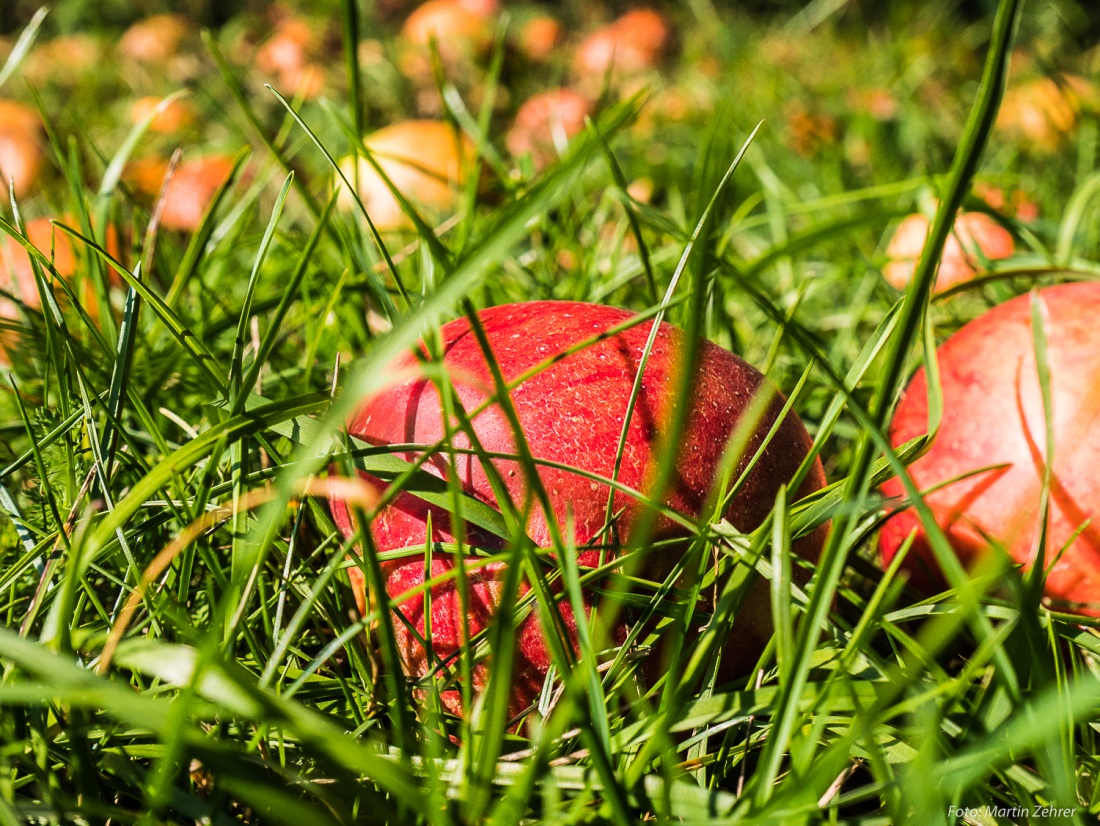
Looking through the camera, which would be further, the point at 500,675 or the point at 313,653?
the point at 313,653

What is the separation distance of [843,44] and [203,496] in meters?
4.56

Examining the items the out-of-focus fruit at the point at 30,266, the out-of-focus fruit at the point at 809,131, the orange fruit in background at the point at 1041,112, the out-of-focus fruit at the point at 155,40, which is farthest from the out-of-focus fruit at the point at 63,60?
the orange fruit in background at the point at 1041,112

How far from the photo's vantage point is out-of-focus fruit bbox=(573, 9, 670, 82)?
4016 millimetres

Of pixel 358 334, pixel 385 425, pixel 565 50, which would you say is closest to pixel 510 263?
pixel 358 334

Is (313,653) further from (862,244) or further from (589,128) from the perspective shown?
(862,244)

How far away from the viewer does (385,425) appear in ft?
2.76

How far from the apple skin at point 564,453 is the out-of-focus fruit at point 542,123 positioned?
169 cm

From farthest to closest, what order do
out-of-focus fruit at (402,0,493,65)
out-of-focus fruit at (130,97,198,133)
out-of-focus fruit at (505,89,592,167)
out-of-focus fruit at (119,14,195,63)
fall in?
out-of-focus fruit at (119,14,195,63), out-of-focus fruit at (402,0,493,65), out-of-focus fruit at (130,97,198,133), out-of-focus fruit at (505,89,592,167)

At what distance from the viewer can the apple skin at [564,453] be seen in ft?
2.51

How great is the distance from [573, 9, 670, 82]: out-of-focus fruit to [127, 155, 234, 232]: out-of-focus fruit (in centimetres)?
199

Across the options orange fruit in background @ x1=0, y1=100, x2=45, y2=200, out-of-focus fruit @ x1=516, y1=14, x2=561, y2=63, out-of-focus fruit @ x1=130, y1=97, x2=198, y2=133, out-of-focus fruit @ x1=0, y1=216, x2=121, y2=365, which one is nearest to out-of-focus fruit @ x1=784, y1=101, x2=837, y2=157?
out-of-focus fruit @ x1=516, y1=14, x2=561, y2=63

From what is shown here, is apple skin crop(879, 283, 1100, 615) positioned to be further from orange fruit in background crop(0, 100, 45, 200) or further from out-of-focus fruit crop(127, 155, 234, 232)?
orange fruit in background crop(0, 100, 45, 200)

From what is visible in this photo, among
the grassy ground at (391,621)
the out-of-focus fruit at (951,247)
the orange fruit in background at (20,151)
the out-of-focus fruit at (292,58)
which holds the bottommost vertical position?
the grassy ground at (391,621)

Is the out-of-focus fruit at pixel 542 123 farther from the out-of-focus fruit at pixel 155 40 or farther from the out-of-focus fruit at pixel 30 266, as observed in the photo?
the out-of-focus fruit at pixel 155 40
